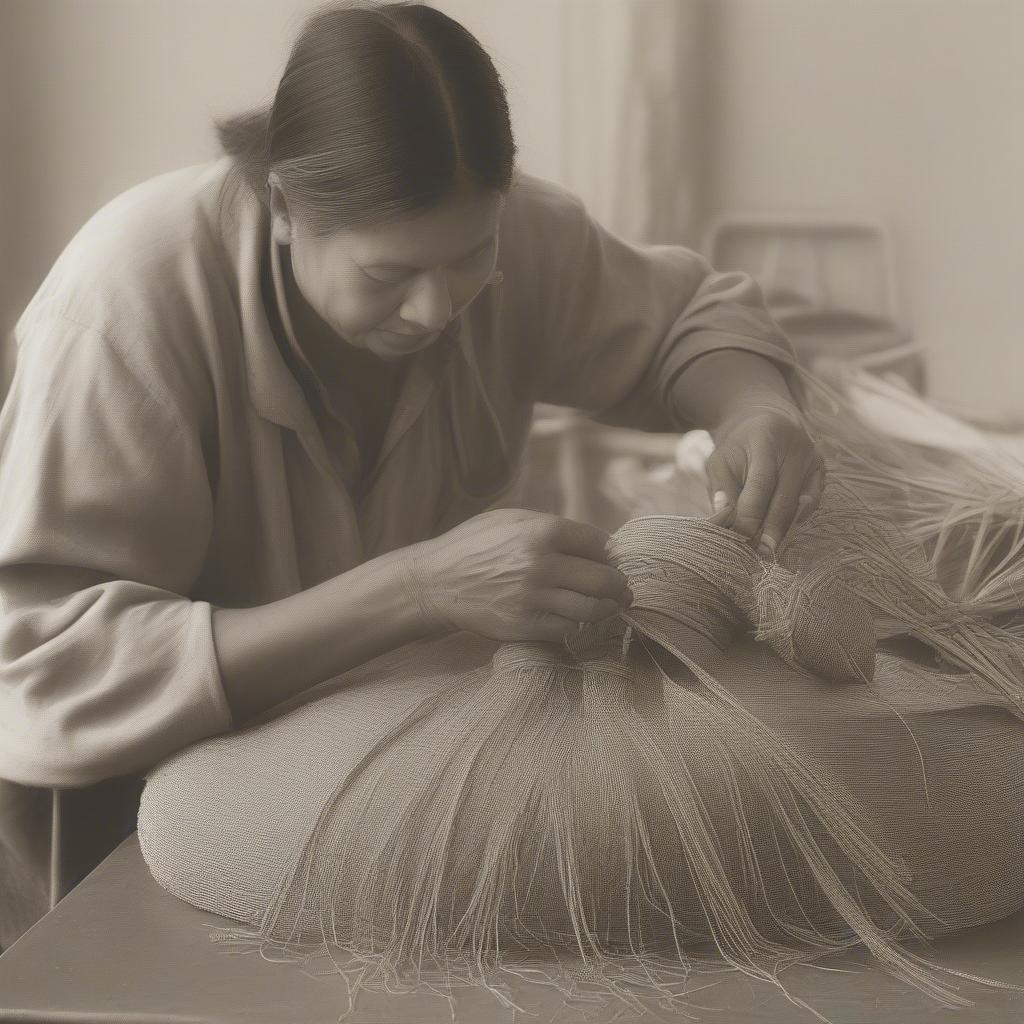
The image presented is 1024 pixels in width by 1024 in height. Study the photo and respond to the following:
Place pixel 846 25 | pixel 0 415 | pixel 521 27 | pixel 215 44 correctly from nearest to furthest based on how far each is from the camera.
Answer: pixel 0 415
pixel 215 44
pixel 521 27
pixel 846 25

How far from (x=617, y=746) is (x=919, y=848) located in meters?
0.13

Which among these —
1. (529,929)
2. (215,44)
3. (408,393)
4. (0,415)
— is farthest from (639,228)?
(529,929)

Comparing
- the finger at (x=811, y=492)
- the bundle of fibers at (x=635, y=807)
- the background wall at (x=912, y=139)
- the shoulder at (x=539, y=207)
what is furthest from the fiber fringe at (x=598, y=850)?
the background wall at (x=912, y=139)

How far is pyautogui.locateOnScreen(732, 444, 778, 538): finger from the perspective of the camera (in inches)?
24.1

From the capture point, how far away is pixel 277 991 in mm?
482

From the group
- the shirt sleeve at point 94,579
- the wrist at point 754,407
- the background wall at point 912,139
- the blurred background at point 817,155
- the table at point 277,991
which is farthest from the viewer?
the background wall at point 912,139

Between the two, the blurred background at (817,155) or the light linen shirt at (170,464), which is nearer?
the light linen shirt at (170,464)

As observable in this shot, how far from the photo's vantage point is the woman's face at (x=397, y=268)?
55cm

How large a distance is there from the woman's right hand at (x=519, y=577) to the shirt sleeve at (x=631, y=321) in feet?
0.90

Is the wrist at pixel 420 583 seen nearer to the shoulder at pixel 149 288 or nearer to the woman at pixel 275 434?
the woman at pixel 275 434

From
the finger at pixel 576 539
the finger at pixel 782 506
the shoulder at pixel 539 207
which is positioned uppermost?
the shoulder at pixel 539 207

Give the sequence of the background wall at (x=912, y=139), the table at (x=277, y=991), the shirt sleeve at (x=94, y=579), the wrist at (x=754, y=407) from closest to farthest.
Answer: the table at (x=277, y=991)
the shirt sleeve at (x=94, y=579)
the wrist at (x=754, y=407)
the background wall at (x=912, y=139)

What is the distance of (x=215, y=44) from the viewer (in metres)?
1.07

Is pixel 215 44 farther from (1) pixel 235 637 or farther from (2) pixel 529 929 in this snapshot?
(2) pixel 529 929
